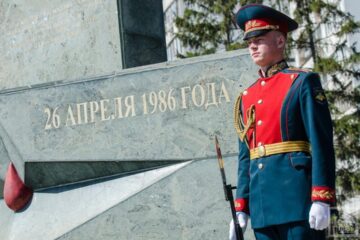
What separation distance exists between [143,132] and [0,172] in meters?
1.33

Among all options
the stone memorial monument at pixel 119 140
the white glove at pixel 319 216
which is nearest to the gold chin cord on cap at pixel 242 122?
the white glove at pixel 319 216

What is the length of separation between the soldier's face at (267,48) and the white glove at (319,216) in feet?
2.73

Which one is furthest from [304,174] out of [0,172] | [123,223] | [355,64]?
[355,64]

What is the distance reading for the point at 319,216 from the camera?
3609mm

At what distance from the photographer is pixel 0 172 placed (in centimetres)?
646

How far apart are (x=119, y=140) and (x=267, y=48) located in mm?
2174

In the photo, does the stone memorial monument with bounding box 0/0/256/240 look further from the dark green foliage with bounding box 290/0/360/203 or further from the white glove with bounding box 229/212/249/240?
the dark green foliage with bounding box 290/0/360/203

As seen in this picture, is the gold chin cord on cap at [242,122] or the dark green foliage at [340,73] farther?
the dark green foliage at [340,73]

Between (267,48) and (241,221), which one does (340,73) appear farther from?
(241,221)

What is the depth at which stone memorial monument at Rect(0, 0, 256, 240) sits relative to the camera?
18.6 feet

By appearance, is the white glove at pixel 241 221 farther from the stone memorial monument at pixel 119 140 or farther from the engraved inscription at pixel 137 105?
the engraved inscription at pixel 137 105

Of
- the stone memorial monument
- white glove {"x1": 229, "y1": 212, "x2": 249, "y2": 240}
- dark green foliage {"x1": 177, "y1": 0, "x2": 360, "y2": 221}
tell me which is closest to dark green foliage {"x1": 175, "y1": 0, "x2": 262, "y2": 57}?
dark green foliage {"x1": 177, "y1": 0, "x2": 360, "y2": 221}

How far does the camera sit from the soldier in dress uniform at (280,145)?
377cm

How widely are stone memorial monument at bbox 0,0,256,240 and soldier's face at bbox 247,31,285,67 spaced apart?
152 centimetres
